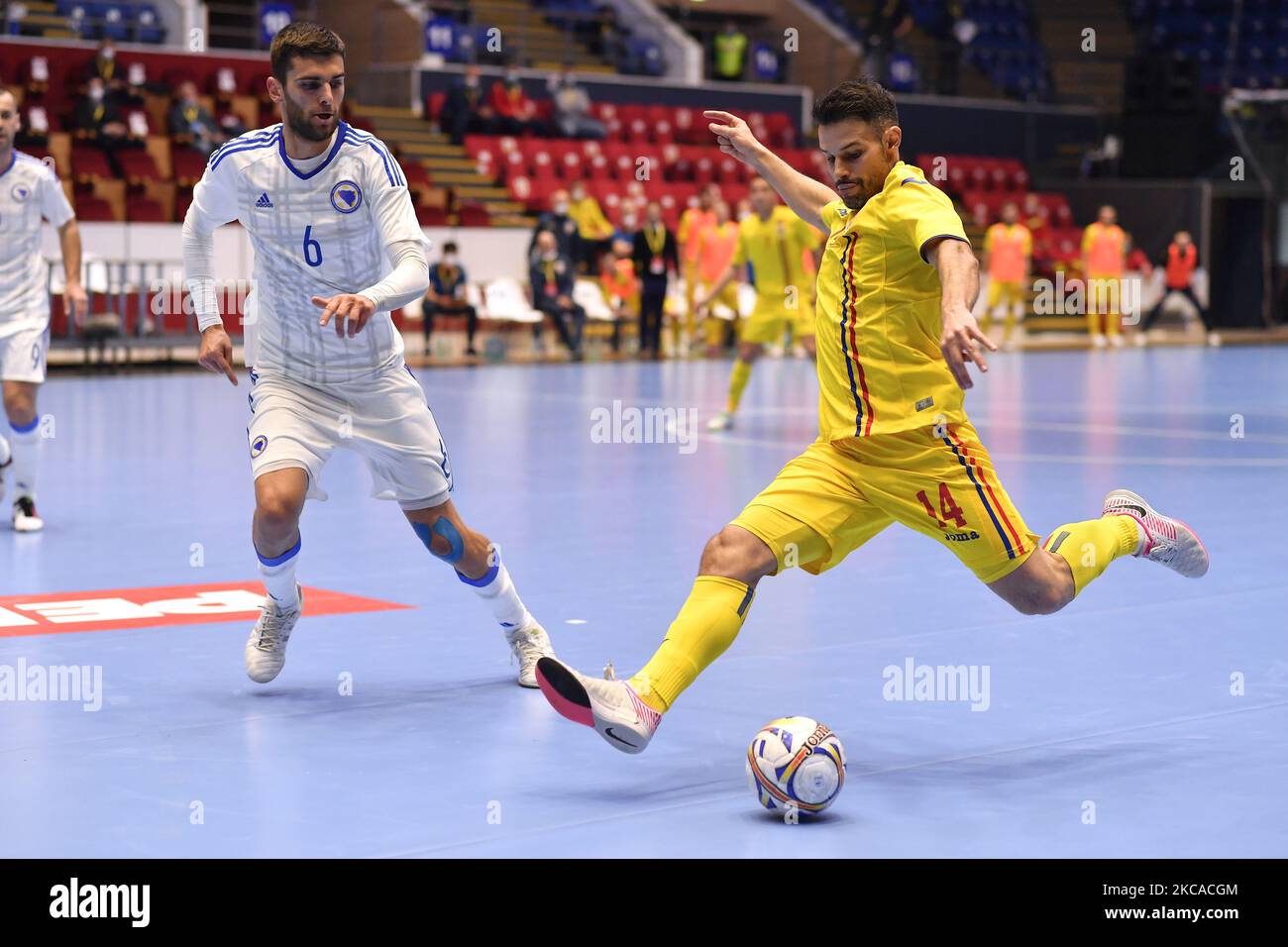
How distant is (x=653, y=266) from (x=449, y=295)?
2.95 m

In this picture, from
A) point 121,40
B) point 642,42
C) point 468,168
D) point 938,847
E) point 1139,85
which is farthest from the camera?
point 1139,85

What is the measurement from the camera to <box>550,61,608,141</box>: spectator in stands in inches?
1198

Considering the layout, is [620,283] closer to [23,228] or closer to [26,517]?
[23,228]

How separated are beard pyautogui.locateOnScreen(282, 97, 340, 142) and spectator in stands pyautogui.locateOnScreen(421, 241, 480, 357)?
18.9m

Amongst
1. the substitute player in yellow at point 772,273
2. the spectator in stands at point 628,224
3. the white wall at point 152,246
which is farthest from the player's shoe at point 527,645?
the spectator in stands at point 628,224

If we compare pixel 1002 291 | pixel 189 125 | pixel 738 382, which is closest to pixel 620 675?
pixel 738 382

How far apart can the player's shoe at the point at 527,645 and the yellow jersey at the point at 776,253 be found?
9.96 meters

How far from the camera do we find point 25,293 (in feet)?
33.8

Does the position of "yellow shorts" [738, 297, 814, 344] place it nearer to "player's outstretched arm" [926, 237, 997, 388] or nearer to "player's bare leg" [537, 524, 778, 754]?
"player's bare leg" [537, 524, 778, 754]
